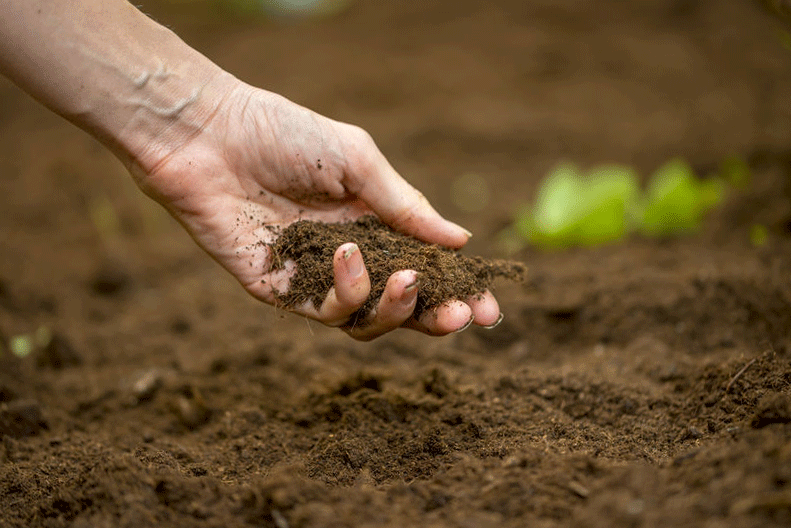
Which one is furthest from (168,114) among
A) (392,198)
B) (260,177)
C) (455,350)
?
(455,350)

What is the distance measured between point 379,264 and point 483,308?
304 mm

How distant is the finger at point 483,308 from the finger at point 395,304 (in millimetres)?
179

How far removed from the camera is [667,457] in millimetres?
1544

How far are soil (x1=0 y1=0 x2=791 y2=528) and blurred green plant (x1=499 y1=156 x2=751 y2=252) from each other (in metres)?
0.08

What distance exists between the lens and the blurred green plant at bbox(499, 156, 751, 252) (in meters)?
3.03

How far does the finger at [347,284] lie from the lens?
1590 millimetres

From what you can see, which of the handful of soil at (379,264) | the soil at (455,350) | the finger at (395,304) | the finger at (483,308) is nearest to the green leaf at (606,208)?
the soil at (455,350)

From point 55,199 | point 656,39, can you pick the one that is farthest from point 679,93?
point 55,199

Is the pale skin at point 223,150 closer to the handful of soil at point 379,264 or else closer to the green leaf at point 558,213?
the handful of soil at point 379,264

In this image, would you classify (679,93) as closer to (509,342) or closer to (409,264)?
(509,342)

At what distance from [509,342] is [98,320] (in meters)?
1.85

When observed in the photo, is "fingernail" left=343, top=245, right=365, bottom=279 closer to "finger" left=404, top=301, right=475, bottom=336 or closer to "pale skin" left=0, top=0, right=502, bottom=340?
"pale skin" left=0, top=0, right=502, bottom=340

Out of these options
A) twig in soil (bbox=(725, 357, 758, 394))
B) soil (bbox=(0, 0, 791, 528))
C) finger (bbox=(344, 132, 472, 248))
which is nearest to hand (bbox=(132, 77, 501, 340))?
finger (bbox=(344, 132, 472, 248))

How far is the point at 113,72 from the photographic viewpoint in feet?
5.77
